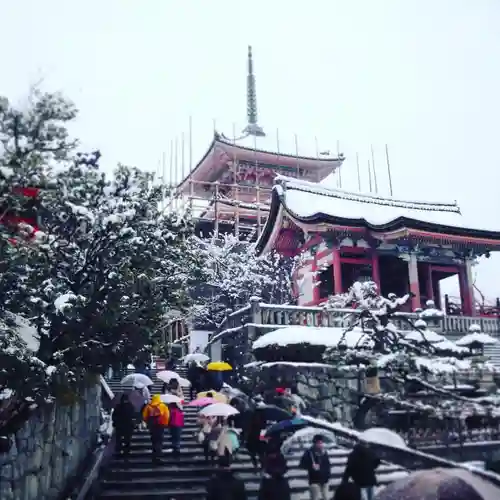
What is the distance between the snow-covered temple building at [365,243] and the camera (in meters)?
19.5

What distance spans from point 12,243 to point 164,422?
5.91 m

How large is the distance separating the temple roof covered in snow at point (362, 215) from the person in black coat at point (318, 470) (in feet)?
35.6

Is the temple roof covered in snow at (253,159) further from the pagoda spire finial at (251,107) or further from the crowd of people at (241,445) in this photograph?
the crowd of people at (241,445)

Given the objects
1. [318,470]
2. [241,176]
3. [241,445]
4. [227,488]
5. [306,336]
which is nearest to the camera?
[227,488]

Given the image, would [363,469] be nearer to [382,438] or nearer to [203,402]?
[382,438]

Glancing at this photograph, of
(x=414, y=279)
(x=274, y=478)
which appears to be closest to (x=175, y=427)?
(x=274, y=478)

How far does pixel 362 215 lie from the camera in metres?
21.5

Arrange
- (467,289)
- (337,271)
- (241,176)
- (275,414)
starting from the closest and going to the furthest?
(275,414) < (337,271) < (467,289) < (241,176)

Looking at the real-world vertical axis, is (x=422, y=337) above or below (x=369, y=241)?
below

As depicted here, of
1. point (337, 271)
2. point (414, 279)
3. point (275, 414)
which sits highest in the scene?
point (337, 271)

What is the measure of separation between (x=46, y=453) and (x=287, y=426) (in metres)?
4.19

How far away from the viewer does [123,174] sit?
868 cm

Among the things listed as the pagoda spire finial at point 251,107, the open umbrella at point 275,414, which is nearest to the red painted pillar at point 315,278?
the open umbrella at point 275,414

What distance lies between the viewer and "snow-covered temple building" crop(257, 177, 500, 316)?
64.1 ft
